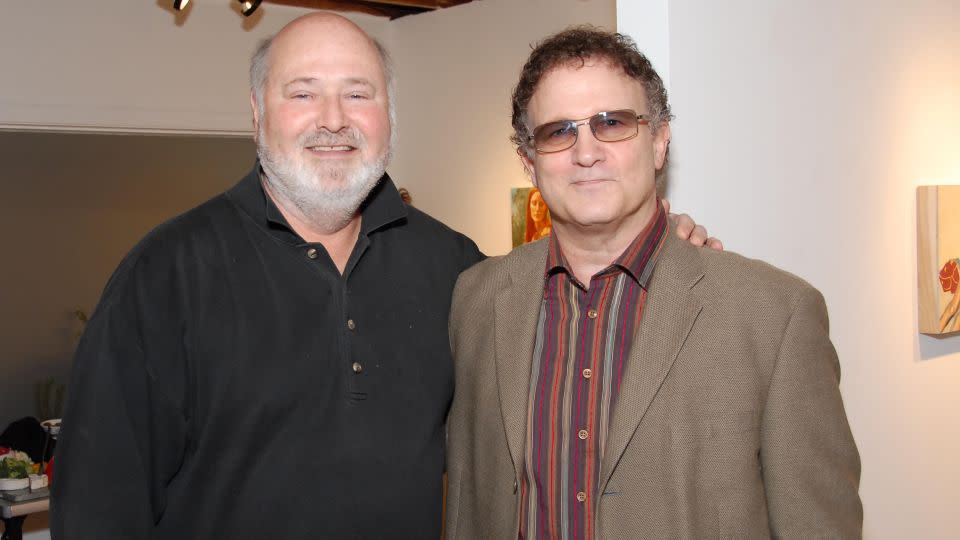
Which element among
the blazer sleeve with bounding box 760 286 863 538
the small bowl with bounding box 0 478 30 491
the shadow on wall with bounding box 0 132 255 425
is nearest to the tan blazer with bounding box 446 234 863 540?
the blazer sleeve with bounding box 760 286 863 538

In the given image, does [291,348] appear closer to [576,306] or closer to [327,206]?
[327,206]

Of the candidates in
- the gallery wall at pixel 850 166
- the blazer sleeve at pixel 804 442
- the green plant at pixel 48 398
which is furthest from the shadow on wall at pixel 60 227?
the blazer sleeve at pixel 804 442

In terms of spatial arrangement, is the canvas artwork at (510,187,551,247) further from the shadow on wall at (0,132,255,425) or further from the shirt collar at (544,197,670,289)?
the shadow on wall at (0,132,255,425)

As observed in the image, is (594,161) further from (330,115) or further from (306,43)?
Result: (306,43)

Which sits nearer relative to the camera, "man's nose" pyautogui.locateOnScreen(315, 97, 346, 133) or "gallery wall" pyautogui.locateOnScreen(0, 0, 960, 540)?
"man's nose" pyautogui.locateOnScreen(315, 97, 346, 133)

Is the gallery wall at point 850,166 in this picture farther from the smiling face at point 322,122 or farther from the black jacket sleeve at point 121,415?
the black jacket sleeve at point 121,415

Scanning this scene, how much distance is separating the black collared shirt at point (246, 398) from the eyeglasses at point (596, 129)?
0.60 metres

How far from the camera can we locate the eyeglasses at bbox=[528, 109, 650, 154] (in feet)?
6.57

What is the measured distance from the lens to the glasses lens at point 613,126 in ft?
6.57

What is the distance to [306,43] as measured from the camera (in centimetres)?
237

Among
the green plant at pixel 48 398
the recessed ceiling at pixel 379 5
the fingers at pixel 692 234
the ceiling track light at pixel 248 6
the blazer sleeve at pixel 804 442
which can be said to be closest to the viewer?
the blazer sleeve at pixel 804 442

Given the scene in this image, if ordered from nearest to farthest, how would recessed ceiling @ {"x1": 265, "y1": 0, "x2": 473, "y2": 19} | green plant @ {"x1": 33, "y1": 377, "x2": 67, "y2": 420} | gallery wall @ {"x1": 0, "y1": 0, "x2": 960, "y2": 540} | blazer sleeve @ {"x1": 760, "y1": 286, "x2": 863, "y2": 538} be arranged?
blazer sleeve @ {"x1": 760, "y1": 286, "x2": 863, "y2": 538} → gallery wall @ {"x1": 0, "y1": 0, "x2": 960, "y2": 540} → recessed ceiling @ {"x1": 265, "y1": 0, "x2": 473, "y2": 19} → green plant @ {"x1": 33, "y1": 377, "x2": 67, "y2": 420}

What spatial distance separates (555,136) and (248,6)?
4455 mm

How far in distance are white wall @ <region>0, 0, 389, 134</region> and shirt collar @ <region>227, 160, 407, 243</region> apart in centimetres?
380
